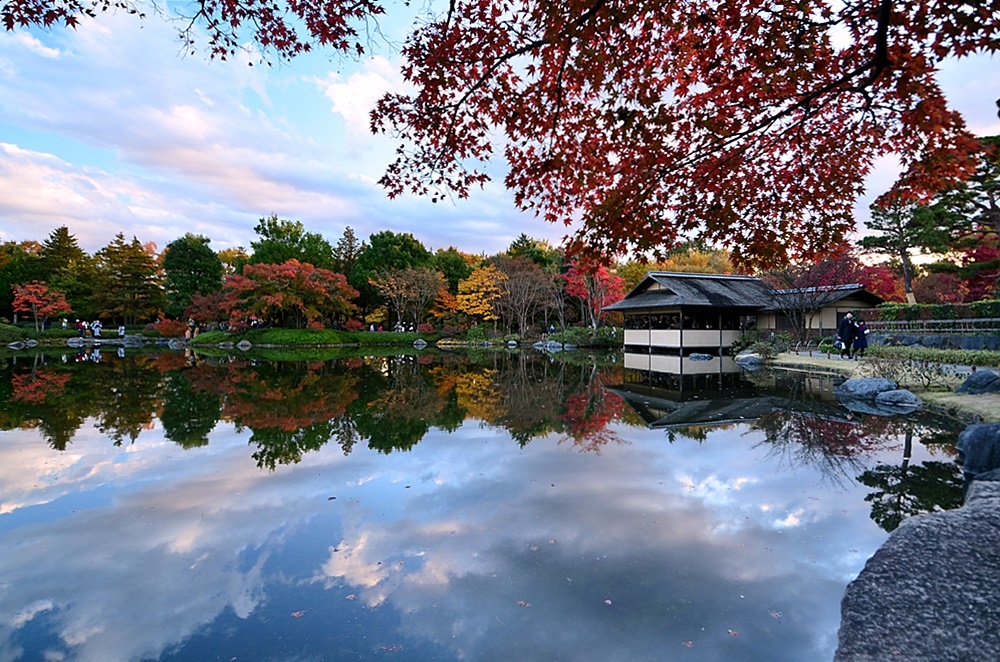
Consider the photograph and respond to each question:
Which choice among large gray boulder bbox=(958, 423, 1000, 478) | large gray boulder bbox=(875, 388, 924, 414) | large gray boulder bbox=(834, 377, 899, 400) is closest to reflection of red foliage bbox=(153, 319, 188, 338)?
large gray boulder bbox=(834, 377, 899, 400)

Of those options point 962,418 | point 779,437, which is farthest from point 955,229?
point 779,437

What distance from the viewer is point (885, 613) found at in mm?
2861

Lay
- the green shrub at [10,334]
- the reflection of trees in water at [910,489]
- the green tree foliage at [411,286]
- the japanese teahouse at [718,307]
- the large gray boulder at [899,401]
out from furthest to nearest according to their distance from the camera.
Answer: the green tree foliage at [411,286] < the green shrub at [10,334] < the japanese teahouse at [718,307] < the large gray boulder at [899,401] < the reflection of trees in water at [910,489]

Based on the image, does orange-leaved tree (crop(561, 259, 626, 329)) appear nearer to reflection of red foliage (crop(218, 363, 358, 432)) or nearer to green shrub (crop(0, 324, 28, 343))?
reflection of red foliage (crop(218, 363, 358, 432))

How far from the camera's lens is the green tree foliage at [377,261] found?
125 feet

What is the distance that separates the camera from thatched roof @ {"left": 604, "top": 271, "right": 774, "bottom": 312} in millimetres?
22609

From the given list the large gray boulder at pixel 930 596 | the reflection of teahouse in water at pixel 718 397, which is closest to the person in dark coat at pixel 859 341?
the reflection of teahouse in water at pixel 718 397

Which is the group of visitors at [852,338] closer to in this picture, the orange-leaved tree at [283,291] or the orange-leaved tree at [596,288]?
the orange-leaved tree at [596,288]

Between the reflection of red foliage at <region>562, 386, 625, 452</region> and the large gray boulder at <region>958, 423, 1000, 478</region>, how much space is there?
3.85m

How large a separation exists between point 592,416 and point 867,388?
621 cm

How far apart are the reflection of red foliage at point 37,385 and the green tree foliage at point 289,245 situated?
2372 cm

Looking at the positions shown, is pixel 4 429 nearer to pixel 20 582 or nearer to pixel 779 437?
pixel 20 582

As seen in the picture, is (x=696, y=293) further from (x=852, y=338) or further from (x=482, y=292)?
(x=482, y=292)

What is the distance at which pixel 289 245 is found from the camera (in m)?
39.9
